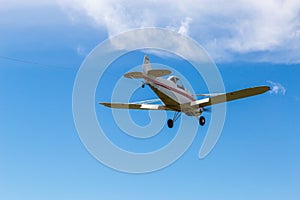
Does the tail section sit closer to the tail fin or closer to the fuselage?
the tail fin

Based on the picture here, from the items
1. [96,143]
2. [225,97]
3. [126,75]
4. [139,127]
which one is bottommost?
[96,143]

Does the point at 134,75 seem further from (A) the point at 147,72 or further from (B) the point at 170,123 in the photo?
(B) the point at 170,123

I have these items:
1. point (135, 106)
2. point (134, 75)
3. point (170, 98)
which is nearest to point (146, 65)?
point (134, 75)

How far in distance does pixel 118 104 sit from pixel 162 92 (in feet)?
21.7

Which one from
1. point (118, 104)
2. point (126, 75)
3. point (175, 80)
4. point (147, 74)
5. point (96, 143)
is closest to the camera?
point (96, 143)

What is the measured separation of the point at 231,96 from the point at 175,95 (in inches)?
204

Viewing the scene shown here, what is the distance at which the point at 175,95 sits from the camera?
4712cm

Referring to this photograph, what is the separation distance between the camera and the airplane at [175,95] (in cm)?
4422

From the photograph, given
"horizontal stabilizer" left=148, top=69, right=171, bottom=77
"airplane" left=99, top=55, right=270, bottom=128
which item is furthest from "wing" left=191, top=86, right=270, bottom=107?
"horizontal stabilizer" left=148, top=69, right=171, bottom=77

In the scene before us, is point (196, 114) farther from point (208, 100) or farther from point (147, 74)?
point (147, 74)

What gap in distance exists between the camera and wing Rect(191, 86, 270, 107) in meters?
43.4

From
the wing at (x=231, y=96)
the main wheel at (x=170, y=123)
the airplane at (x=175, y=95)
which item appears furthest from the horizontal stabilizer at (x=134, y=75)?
the wing at (x=231, y=96)

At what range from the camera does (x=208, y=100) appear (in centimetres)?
4816

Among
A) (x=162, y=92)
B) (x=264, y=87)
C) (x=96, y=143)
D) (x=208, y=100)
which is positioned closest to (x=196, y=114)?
(x=208, y=100)
